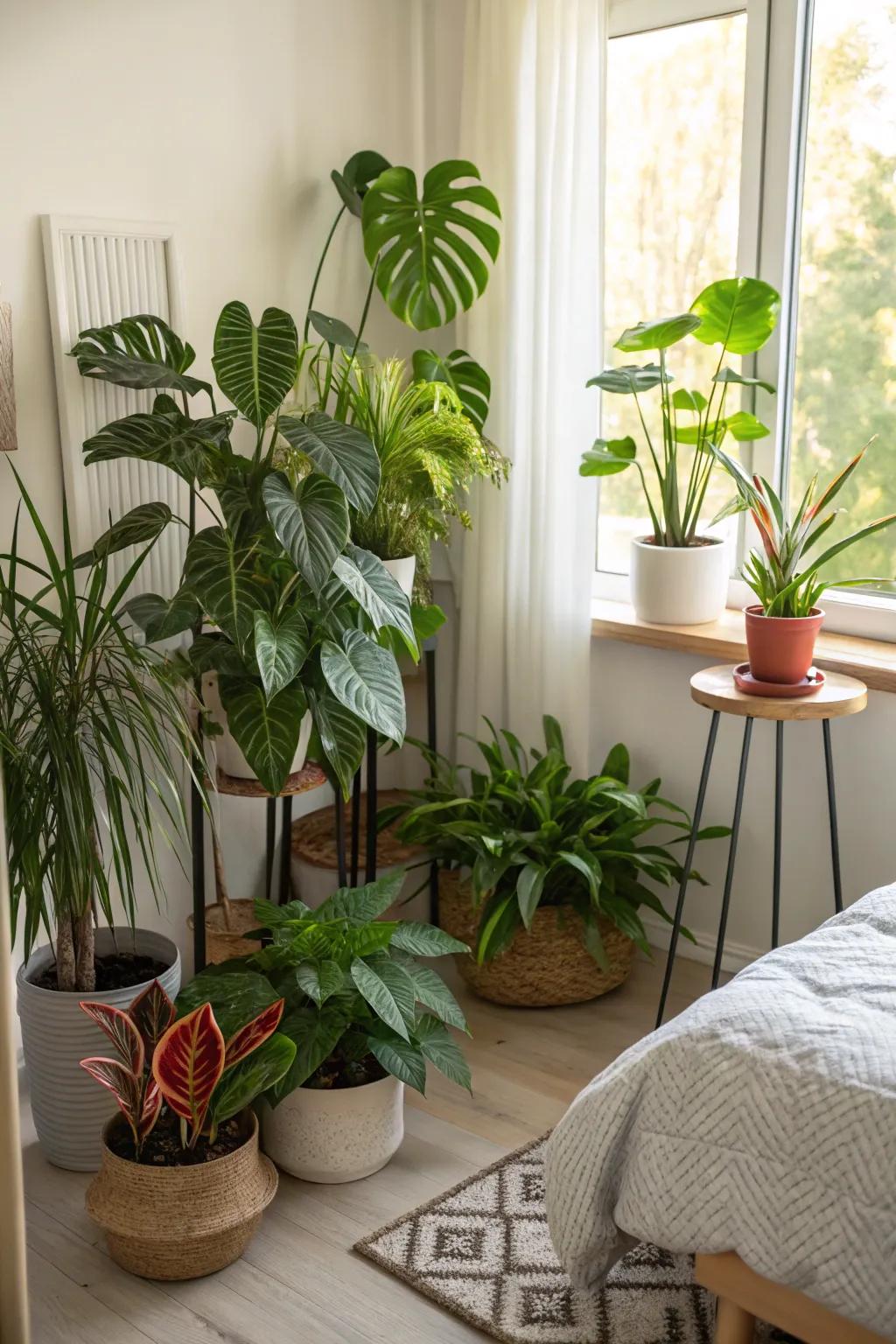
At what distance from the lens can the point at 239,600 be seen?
2.19 m

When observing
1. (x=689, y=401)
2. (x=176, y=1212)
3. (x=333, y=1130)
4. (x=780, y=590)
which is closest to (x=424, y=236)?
(x=689, y=401)

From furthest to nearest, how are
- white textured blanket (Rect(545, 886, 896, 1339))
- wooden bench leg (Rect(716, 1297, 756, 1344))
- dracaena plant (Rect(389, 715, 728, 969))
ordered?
dracaena plant (Rect(389, 715, 728, 969)), wooden bench leg (Rect(716, 1297, 756, 1344)), white textured blanket (Rect(545, 886, 896, 1339))

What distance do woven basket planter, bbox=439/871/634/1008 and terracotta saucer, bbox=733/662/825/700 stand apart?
0.63 metres

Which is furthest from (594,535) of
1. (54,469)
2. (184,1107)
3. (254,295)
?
(184,1107)

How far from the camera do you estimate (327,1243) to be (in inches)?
84.7

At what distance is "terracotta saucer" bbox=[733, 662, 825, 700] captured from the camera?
250cm

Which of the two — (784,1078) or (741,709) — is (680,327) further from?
(784,1078)

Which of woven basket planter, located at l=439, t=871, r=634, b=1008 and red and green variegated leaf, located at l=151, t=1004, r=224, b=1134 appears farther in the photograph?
woven basket planter, located at l=439, t=871, r=634, b=1008

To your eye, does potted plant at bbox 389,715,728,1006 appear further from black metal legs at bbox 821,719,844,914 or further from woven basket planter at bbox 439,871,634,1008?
black metal legs at bbox 821,719,844,914

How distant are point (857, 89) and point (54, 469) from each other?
5.79 ft

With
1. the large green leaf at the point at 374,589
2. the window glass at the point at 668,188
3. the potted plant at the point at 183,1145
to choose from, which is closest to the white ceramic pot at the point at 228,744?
the large green leaf at the point at 374,589

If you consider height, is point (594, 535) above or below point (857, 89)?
below

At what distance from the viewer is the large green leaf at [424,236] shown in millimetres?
2732

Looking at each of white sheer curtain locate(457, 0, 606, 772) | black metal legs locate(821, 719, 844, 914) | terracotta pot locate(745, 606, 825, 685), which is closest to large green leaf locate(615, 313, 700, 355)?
white sheer curtain locate(457, 0, 606, 772)
